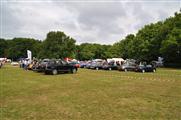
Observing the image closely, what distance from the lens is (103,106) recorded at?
11.6m

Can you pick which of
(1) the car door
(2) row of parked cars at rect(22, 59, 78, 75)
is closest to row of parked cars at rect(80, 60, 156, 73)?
(2) row of parked cars at rect(22, 59, 78, 75)

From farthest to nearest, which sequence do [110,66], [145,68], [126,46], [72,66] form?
[126,46]
[110,66]
[145,68]
[72,66]

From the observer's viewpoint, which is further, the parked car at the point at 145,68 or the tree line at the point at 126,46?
the tree line at the point at 126,46

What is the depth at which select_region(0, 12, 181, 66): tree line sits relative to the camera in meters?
64.5

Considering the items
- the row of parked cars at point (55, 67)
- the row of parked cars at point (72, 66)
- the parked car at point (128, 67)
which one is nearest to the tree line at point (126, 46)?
the row of parked cars at point (72, 66)

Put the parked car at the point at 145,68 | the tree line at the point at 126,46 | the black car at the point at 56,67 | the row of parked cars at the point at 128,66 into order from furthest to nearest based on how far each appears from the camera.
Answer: the tree line at the point at 126,46
the row of parked cars at the point at 128,66
the parked car at the point at 145,68
the black car at the point at 56,67

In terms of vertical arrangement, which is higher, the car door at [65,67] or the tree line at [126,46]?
the tree line at [126,46]

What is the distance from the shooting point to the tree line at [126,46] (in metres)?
64.5

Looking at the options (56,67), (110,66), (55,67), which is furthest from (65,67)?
(110,66)

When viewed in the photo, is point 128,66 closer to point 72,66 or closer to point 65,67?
point 72,66

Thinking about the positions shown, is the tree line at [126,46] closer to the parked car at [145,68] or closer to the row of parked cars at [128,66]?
the row of parked cars at [128,66]

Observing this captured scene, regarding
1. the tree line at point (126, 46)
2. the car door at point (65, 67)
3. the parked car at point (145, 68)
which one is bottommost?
the parked car at point (145, 68)

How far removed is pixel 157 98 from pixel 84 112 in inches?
183

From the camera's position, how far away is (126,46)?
10512cm
